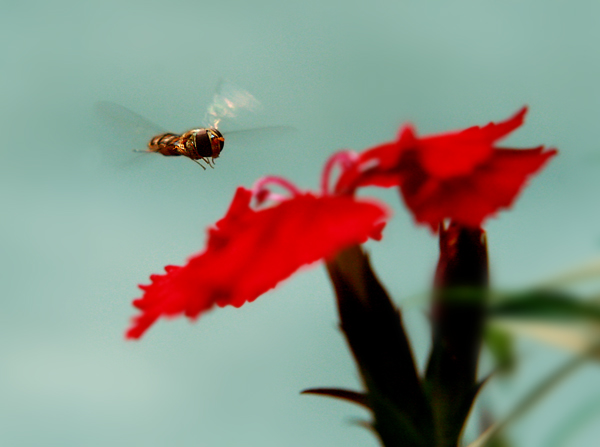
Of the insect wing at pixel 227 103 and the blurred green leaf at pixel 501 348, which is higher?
the insect wing at pixel 227 103

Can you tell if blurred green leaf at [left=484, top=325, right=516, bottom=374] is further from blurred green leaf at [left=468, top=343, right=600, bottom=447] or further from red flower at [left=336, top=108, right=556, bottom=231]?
red flower at [left=336, top=108, right=556, bottom=231]

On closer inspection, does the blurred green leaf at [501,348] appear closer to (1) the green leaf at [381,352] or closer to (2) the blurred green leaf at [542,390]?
(2) the blurred green leaf at [542,390]

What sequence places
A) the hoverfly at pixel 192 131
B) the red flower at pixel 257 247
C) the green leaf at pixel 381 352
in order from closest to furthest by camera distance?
the red flower at pixel 257 247
the green leaf at pixel 381 352
the hoverfly at pixel 192 131

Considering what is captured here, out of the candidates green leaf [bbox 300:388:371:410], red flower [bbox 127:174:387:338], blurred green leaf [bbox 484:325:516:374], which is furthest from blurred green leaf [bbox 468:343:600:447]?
green leaf [bbox 300:388:371:410]

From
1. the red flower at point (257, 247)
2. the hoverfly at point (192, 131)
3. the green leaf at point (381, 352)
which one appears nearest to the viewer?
the red flower at point (257, 247)

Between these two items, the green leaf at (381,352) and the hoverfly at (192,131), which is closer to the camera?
the green leaf at (381,352)

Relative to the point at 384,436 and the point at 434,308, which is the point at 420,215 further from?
the point at 384,436

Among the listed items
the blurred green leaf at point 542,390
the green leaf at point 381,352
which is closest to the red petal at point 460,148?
the green leaf at point 381,352

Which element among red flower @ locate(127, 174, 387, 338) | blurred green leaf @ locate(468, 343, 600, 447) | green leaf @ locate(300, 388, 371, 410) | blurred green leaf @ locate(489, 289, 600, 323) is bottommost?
blurred green leaf @ locate(468, 343, 600, 447)
